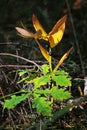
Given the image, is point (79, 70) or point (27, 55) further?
point (27, 55)

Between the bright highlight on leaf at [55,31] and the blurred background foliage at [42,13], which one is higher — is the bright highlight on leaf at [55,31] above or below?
below

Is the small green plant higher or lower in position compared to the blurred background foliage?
lower

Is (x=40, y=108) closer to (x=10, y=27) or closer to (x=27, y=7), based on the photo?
(x=10, y=27)

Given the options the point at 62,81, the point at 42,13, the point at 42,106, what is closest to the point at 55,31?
the point at 62,81

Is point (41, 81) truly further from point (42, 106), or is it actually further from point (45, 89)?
point (42, 106)

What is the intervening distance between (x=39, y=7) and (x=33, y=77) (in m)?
2.83

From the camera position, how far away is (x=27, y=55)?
2.37m

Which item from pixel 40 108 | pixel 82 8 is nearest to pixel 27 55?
pixel 40 108

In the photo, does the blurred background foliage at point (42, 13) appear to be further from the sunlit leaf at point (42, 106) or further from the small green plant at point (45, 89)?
the sunlit leaf at point (42, 106)

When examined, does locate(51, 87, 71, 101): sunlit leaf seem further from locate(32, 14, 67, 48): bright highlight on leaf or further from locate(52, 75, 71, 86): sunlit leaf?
locate(32, 14, 67, 48): bright highlight on leaf

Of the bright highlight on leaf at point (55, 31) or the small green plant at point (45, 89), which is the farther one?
the bright highlight on leaf at point (55, 31)

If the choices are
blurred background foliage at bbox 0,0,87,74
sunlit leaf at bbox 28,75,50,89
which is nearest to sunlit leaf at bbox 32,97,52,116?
sunlit leaf at bbox 28,75,50,89

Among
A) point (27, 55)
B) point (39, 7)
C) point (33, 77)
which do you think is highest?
point (39, 7)

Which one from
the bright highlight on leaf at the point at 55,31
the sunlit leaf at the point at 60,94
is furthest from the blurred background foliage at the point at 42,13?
the sunlit leaf at the point at 60,94
